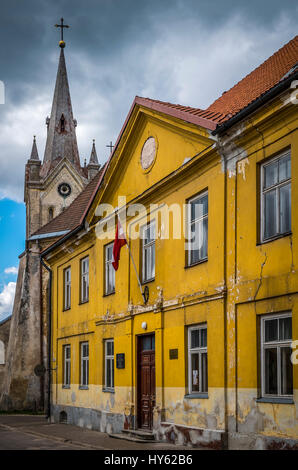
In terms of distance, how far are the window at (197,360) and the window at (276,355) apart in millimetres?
2467

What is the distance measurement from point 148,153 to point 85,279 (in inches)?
267

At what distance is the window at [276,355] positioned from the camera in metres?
12.2

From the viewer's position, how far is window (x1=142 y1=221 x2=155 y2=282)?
59.6 feet

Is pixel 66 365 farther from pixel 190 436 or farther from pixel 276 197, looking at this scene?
pixel 276 197

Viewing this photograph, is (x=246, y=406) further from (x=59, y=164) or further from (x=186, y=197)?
(x=59, y=164)

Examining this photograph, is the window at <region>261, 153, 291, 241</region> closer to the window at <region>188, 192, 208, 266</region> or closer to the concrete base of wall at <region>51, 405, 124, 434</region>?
the window at <region>188, 192, 208, 266</region>

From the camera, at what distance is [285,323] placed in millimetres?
12297

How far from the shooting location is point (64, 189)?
5962 cm

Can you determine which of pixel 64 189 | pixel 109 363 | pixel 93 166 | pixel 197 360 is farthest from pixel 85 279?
pixel 93 166

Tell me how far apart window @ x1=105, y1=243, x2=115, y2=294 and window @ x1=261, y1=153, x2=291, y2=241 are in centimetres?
871

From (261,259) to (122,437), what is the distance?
7.33 m

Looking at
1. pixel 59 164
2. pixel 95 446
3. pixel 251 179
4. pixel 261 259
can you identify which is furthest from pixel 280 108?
pixel 59 164

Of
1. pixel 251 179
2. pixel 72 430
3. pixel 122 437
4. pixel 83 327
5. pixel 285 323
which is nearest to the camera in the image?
pixel 285 323

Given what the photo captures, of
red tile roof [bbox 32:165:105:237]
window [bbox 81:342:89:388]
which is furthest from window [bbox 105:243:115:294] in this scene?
red tile roof [bbox 32:165:105:237]
